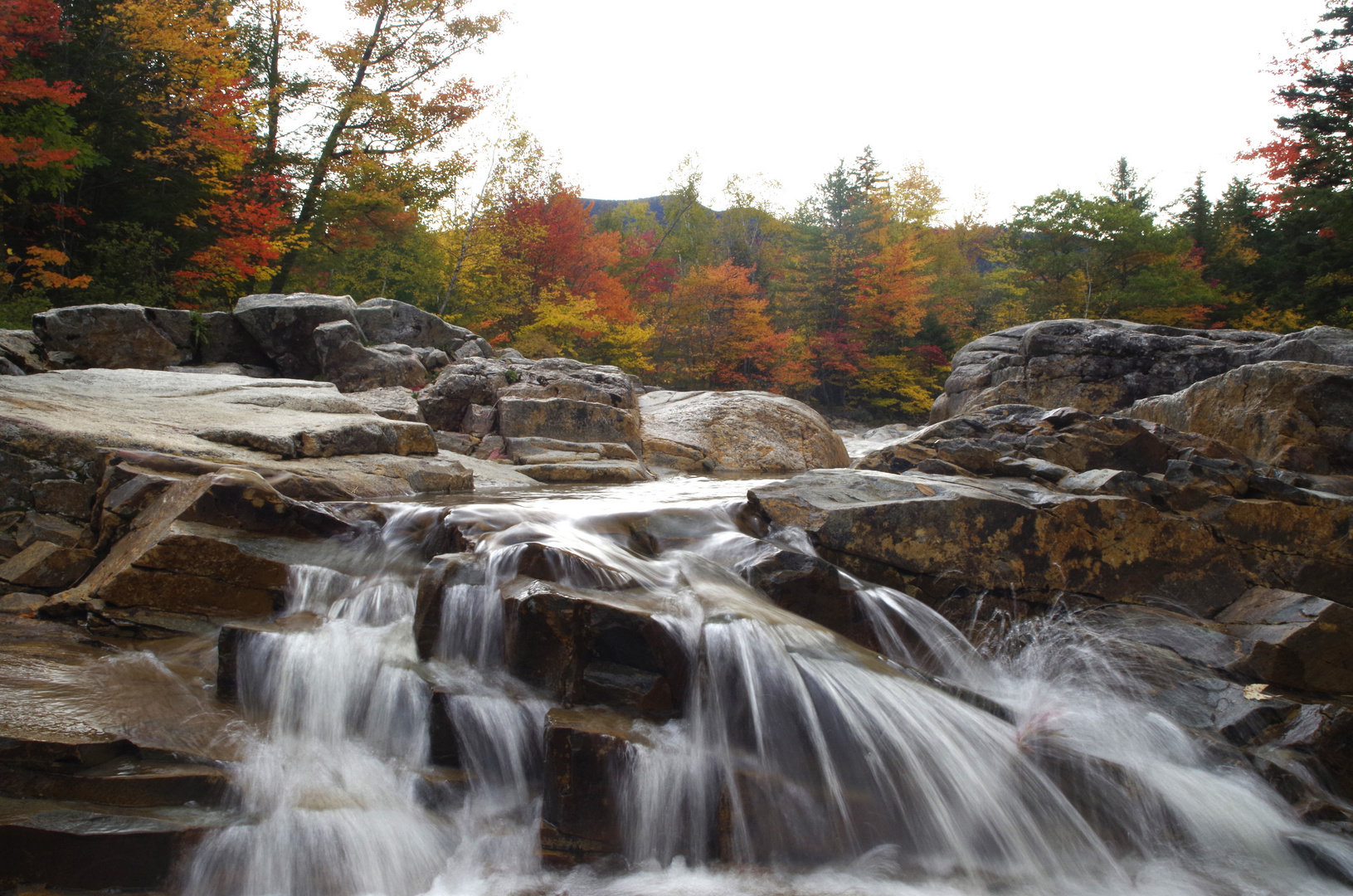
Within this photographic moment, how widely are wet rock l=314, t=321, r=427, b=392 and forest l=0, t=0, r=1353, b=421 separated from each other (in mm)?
4822

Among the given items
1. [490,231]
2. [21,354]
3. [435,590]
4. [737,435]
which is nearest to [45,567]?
[435,590]

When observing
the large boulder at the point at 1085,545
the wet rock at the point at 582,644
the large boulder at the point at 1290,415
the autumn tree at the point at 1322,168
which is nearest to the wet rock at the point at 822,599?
the large boulder at the point at 1085,545

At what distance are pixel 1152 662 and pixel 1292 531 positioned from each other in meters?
1.87

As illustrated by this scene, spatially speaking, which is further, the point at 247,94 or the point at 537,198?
the point at 537,198

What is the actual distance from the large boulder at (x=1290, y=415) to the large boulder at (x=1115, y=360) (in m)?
4.62

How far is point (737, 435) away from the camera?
1239cm

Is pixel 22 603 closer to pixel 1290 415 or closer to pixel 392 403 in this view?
pixel 392 403

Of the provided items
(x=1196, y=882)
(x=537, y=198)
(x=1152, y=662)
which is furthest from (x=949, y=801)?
(x=537, y=198)

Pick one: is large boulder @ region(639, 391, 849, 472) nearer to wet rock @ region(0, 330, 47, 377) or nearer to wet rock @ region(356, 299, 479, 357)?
wet rock @ region(356, 299, 479, 357)

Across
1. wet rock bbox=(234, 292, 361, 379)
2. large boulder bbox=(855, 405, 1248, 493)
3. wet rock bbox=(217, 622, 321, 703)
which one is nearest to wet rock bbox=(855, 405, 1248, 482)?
large boulder bbox=(855, 405, 1248, 493)

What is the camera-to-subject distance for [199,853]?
91.1 inches

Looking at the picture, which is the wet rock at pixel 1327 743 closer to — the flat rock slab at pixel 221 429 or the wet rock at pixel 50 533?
the flat rock slab at pixel 221 429

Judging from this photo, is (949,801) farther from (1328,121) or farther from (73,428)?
(1328,121)

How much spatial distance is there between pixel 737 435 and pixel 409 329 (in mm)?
8534
